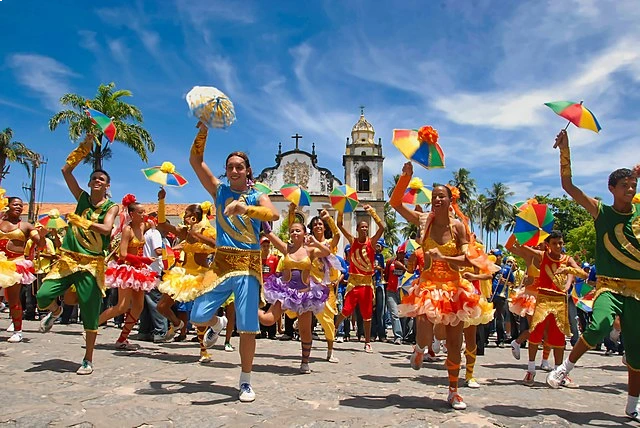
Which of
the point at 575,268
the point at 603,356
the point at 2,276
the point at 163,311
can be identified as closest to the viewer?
the point at 575,268

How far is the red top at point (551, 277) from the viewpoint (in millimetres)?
7504

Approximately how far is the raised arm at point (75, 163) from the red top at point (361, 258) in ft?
18.1

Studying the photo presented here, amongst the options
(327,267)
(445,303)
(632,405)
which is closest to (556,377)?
(632,405)

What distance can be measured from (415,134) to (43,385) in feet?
14.5

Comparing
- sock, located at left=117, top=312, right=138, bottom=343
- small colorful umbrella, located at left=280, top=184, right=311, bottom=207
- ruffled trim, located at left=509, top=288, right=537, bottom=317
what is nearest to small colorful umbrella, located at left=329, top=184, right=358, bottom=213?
small colorful umbrella, located at left=280, top=184, right=311, bottom=207

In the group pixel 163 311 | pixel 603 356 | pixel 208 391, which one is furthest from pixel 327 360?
pixel 603 356

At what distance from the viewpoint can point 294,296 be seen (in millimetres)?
7250

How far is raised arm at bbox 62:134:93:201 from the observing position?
645cm

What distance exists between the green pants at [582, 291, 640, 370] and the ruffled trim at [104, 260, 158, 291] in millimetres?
6478

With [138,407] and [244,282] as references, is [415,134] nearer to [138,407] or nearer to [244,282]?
[244,282]

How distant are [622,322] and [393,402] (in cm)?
227

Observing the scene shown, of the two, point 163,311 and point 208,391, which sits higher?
point 163,311

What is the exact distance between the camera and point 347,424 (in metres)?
4.23

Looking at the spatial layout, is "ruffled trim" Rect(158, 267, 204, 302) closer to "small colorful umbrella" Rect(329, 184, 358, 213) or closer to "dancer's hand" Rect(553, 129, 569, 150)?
"small colorful umbrella" Rect(329, 184, 358, 213)
